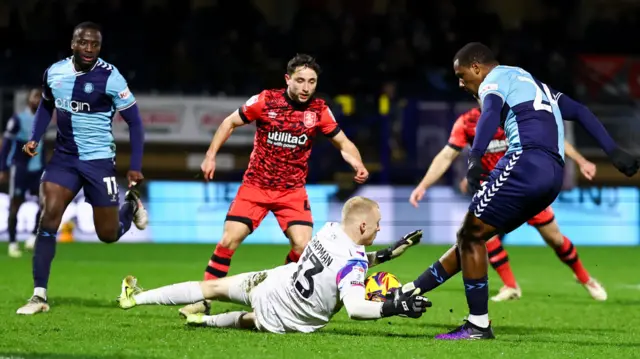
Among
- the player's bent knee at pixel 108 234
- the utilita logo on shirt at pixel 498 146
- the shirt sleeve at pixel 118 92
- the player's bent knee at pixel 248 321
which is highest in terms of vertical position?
the shirt sleeve at pixel 118 92

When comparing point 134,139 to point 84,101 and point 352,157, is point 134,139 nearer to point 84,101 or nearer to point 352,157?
point 84,101

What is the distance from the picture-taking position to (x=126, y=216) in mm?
10203

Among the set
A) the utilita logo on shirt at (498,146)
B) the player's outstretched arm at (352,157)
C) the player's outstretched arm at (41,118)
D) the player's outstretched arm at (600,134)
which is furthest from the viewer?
the utilita logo on shirt at (498,146)

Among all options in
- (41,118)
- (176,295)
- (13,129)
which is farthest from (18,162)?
(176,295)

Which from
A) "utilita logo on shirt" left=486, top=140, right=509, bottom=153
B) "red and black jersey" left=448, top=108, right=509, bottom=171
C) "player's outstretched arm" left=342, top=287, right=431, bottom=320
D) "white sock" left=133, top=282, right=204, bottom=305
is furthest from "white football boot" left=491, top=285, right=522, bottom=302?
"player's outstretched arm" left=342, top=287, right=431, bottom=320

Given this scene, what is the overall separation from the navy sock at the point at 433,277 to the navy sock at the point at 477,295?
1.56ft

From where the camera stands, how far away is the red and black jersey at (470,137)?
34.3ft

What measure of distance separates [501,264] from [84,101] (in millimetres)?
4429

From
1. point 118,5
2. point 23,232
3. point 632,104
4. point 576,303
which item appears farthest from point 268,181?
point 118,5

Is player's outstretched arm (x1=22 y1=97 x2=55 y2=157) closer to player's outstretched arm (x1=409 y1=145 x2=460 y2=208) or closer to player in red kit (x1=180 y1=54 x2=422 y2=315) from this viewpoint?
player in red kit (x1=180 y1=54 x2=422 y2=315)

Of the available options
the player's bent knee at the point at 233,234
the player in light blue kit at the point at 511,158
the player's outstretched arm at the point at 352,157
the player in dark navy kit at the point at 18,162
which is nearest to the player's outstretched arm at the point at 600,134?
the player in light blue kit at the point at 511,158

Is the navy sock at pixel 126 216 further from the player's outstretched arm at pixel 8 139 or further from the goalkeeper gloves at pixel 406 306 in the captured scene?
the player's outstretched arm at pixel 8 139

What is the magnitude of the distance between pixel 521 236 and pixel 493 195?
11.5 m

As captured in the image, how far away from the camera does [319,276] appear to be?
7.14m
